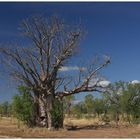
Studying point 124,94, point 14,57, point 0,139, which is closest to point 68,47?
point 14,57

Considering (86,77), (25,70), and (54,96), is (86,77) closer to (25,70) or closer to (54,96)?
(54,96)

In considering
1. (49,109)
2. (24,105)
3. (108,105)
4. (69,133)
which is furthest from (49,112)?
(108,105)

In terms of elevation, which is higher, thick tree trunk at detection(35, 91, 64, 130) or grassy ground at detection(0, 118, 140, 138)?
thick tree trunk at detection(35, 91, 64, 130)

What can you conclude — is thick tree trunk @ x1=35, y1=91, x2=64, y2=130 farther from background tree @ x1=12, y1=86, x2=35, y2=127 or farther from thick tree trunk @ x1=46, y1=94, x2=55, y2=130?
background tree @ x1=12, y1=86, x2=35, y2=127

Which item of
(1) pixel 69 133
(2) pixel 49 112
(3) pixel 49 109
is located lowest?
(1) pixel 69 133

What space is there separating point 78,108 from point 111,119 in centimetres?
2048

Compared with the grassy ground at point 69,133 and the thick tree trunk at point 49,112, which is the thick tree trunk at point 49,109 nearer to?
the thick tree trunk at point 49,112

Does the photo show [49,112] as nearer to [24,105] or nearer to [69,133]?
[24,105]

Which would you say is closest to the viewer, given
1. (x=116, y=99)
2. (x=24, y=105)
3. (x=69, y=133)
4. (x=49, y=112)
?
(x=69, y=133)

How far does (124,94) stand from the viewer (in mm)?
38062

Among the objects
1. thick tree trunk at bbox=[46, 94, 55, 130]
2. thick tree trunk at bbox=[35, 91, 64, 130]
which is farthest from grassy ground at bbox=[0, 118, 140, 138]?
thick tree trunk at bbox=[35, 91, 64, 130]

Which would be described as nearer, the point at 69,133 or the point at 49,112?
the point at 69,133

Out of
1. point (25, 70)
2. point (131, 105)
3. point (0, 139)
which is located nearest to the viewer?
point (0, 139)

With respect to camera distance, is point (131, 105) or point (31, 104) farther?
point (131, 105)
